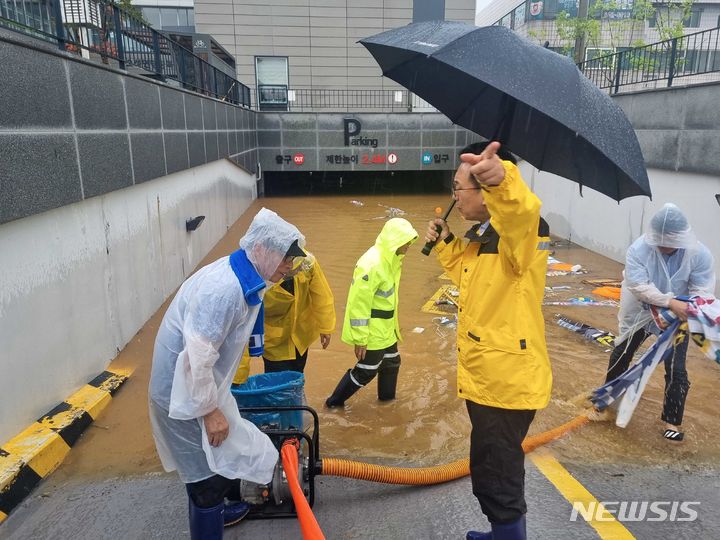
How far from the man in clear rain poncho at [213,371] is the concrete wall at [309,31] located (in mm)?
22456

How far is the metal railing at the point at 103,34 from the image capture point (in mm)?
4203

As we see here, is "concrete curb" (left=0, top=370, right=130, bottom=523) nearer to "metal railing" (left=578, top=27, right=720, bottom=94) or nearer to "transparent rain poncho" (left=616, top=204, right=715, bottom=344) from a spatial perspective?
"transparent rain poncho" (left=616, top=204, right=715, bottom=344)

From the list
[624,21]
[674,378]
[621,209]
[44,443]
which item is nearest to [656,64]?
[621,209]

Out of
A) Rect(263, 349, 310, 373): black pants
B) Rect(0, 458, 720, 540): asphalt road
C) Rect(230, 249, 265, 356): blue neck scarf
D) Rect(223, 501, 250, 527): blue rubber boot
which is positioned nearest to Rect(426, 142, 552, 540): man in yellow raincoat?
Rect(0, 458, 720, 540): asphalt road

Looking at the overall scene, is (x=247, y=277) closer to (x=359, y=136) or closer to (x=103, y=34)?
(x=103, y=34)

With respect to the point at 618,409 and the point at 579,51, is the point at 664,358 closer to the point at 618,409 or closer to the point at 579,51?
the point at 618,409

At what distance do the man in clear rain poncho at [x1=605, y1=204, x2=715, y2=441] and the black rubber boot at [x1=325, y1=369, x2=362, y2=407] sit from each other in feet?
7.11

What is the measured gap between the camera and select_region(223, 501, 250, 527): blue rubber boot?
9.75 feet

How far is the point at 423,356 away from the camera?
5.70 m

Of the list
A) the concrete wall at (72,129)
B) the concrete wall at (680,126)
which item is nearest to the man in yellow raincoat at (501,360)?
the concrete wall at (72,129)

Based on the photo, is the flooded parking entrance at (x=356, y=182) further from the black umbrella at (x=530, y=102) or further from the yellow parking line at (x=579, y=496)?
the black umbrella at (x=530, y=102)

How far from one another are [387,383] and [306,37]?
71.8 feet

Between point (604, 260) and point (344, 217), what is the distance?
7.08 meters

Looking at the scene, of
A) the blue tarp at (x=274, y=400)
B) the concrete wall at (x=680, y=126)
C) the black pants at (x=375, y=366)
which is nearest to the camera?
the blue tarp at (x=274, y=400)
